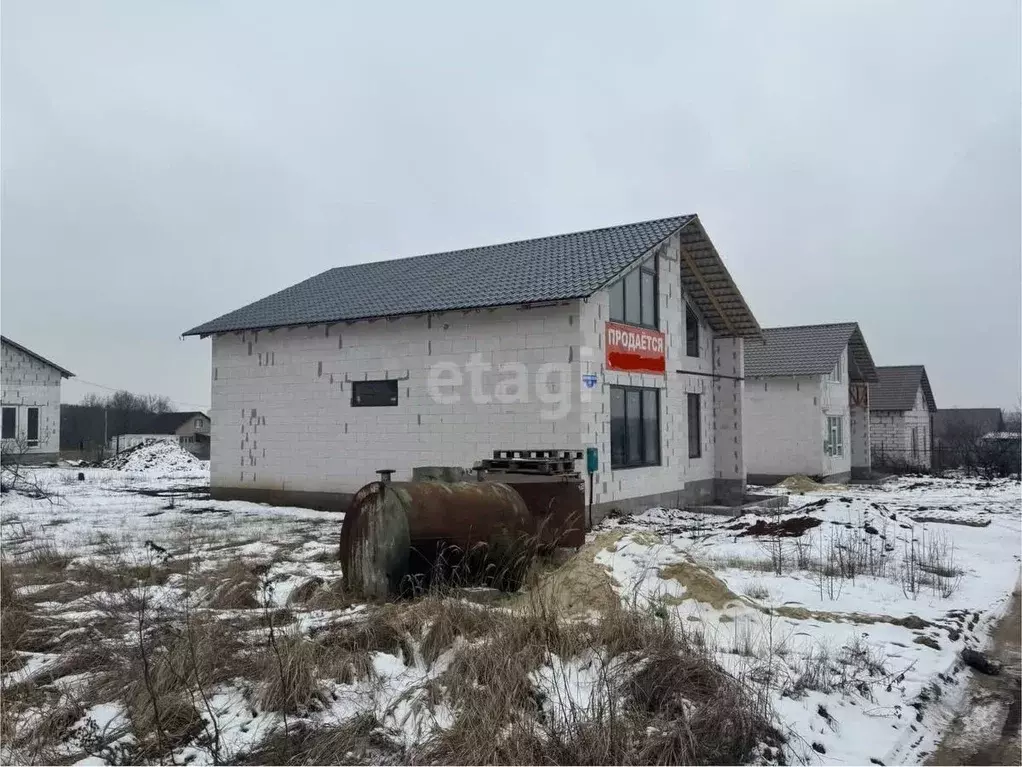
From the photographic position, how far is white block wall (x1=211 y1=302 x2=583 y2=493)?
15570mm

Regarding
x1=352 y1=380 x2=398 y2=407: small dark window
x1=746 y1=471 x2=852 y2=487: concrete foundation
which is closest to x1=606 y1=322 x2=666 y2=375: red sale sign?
x1=352 y1=380 x2=398 y2=407: small dark window

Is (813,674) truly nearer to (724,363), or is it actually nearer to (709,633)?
(709,633)

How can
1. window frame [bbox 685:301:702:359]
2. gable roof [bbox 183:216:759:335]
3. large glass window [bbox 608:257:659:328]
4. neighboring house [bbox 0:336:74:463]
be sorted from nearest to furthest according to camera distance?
gable roof [bbox 183:216:759:335] < large glass window [bbox 608:257:659:328] < window frame [bbox 685:301:702:359] < neighboring house [bbox 0:336:74:463]

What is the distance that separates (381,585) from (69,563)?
15.4 ft

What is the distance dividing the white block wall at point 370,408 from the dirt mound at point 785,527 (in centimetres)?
341

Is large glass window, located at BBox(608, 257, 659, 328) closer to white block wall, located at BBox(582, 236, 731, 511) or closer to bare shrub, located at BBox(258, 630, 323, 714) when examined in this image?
white block wall, located at BBox(582, 236, 731, 511)

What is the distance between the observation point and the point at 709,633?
675 centimetres

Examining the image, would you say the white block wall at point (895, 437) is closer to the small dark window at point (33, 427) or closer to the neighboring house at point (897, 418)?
the neighboring house at point (897, 418)

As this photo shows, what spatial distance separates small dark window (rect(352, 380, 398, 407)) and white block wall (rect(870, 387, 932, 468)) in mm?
29082

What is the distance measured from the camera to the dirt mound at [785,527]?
1366 cm


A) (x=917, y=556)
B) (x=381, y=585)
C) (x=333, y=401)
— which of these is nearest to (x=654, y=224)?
(x=333, y=401)

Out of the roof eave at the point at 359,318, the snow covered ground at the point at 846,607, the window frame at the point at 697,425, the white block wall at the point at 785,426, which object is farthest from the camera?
the white block wall at the point at 785,426

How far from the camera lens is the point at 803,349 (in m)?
29.3

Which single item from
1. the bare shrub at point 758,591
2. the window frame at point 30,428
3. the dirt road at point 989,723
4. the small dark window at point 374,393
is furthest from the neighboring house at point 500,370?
the window frame at point 30,428
